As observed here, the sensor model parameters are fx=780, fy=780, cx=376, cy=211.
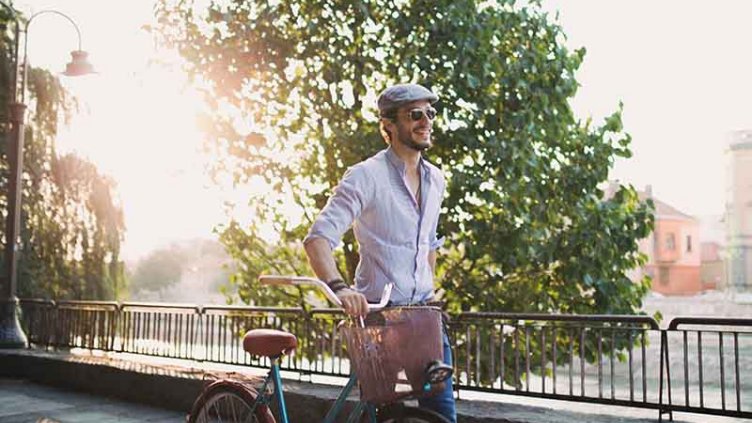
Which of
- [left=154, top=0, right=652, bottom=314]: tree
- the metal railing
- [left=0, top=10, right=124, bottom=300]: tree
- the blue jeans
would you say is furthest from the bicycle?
[left=0, top=10, right=124, bottom=300]: tree

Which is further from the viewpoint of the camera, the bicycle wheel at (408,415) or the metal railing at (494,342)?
the metal railing at (494,342)

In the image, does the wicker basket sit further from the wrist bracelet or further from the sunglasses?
the sunglasses

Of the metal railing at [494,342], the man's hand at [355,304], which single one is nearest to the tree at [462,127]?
the metal railing at [494,342]

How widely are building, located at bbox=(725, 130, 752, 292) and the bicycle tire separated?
272 ft

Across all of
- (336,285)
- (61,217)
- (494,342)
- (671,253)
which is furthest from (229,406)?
(671,253)

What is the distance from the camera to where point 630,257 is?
10.4 metres

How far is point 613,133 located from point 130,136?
368 inches

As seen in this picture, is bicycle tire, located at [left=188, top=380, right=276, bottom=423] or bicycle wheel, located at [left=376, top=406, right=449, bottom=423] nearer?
bicycle wheel, located at [left=376, top=406, right=449, bottom=423]

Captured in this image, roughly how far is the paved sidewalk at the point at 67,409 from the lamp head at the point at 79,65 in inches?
176

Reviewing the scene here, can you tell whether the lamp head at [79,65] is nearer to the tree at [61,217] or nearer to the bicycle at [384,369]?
the tree at [61,217]

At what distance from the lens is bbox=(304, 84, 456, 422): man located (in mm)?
2943

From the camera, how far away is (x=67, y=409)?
7.72 meters

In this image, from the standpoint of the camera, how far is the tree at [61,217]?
1686 cm

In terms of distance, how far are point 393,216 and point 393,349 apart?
0.58 metres
